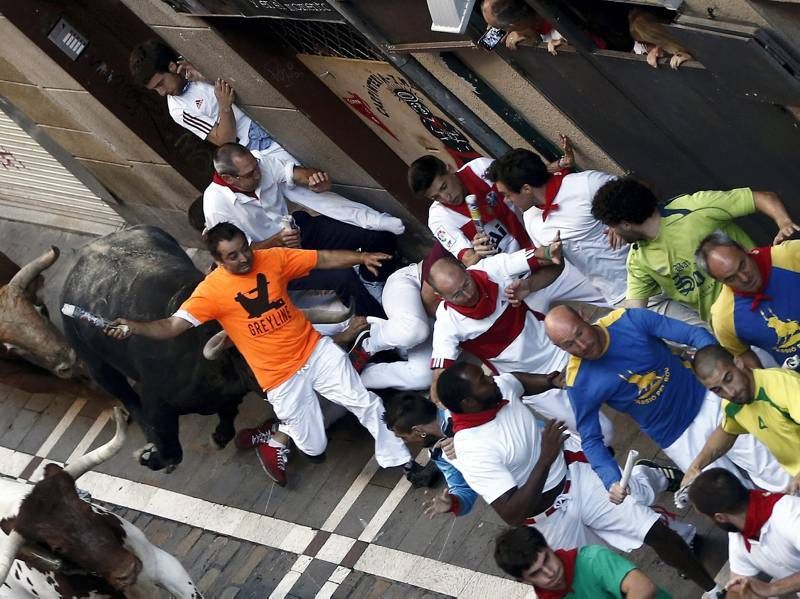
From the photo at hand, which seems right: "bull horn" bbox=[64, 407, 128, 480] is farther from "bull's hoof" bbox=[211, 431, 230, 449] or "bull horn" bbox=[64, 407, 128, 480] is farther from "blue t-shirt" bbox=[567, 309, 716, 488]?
"blue t-shirt" bbox=[567, 309, 716, 488]

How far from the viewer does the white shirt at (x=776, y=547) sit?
667 cm

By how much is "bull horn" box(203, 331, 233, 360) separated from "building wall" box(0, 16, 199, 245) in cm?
398

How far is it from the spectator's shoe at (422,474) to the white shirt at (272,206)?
2.10 metres

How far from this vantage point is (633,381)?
7.74 metres

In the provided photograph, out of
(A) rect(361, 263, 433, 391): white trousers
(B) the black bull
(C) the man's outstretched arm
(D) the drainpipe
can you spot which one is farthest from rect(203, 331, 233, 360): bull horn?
(D) the drainpipe

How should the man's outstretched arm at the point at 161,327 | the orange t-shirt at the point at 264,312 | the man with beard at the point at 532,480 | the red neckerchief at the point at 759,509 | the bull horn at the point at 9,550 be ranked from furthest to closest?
the orange t-shirt at the point at 264,312, the man's outstretched arm at the point at 161,327, the bull horn at the point at 9,550, the man with beard at the point at 532,480, the red neckerchief at the point at 759,509

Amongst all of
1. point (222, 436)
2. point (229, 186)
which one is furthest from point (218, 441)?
point (229, 186)

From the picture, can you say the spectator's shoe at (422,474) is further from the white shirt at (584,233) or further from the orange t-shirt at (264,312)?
the white shirt at (584,233)

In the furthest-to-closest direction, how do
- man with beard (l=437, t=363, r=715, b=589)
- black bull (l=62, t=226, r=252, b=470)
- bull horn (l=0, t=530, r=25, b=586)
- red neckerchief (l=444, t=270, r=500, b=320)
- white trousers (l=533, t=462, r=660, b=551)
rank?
black bull (l=62, t=226, r=252, b=470)
red neckerchief (l=444, t=270, r=500, b=320)
bull horn (l=0, t=530, r=25, b=586)
white trousers (l=533, t=462, r=660, b=551)
man with beard (l=437, t=363, r=715, b=589)

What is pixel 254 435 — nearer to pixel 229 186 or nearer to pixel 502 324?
pixel 229 186

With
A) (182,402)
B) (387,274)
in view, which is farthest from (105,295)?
(387,274)

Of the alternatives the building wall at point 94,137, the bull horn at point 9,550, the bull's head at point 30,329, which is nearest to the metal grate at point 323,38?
the building wall at point 94,137

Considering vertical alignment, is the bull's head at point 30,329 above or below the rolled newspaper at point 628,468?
below

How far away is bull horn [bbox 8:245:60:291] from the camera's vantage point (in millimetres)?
12516
